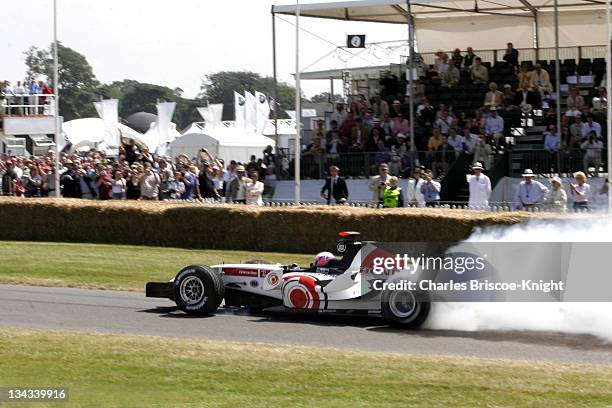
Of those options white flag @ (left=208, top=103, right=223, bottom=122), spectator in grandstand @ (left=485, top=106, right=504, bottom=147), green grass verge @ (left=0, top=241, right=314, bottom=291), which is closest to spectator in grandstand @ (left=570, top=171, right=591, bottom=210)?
green grass verge @ (left=0, top=241, right=314, bottom=291)

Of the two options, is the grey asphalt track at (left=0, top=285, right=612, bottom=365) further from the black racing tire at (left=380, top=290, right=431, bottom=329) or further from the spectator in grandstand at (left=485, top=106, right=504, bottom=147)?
the spectator in grandstand at (left=485, top=106, right=504, bottom=147)

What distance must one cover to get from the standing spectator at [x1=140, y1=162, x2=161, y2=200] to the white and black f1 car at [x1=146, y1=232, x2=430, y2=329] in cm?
1087

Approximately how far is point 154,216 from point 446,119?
A: 332 inches

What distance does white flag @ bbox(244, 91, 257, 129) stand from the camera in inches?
2234

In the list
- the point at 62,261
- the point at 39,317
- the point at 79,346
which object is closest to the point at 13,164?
the point at 62,261

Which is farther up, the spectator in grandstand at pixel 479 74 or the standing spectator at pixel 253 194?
the spectator in grandstand at pixel 479 74

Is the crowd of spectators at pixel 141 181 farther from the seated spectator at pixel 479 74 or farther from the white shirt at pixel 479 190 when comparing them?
the seated spectator at pixel 479 74

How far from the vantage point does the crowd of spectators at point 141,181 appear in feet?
75.6

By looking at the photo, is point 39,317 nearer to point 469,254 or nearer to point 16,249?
point 469,254

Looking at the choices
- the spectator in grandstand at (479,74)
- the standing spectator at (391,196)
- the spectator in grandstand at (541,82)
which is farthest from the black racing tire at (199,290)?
the spectator in grandstand at (479,74)

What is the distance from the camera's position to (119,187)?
24766 millimetres

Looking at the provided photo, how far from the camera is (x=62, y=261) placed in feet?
60.4

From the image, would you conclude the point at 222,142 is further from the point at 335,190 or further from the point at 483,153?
the point at 335,190

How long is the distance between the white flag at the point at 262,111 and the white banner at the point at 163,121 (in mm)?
8614
